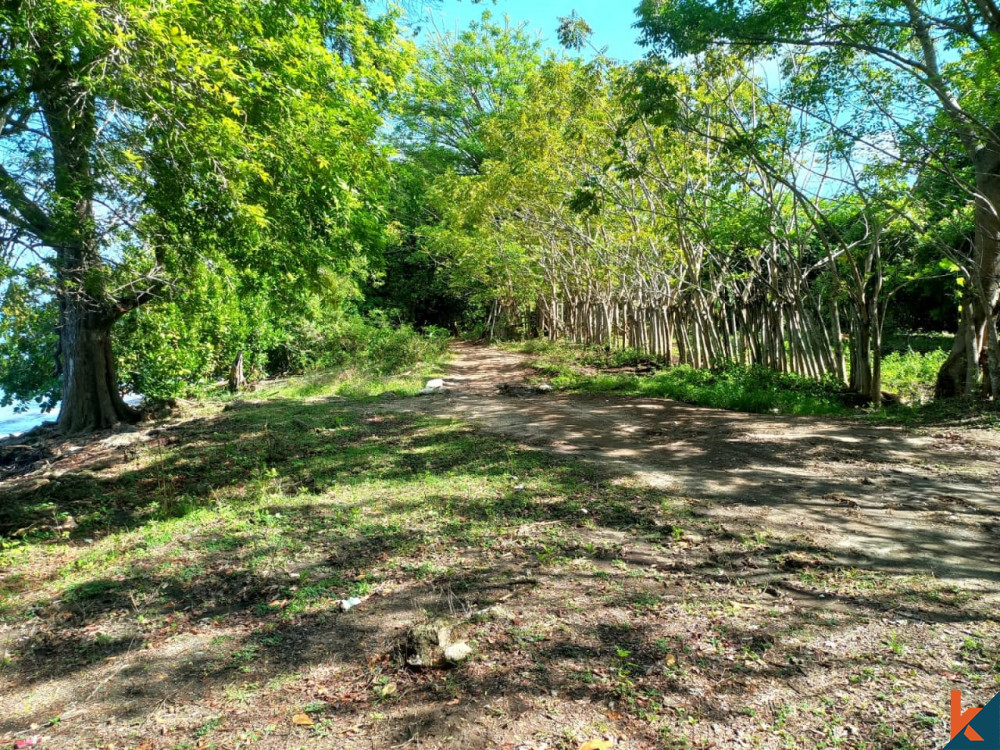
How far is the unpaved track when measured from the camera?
414 centimetres

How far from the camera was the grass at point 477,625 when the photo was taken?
8.29 feet

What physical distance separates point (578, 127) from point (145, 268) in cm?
962

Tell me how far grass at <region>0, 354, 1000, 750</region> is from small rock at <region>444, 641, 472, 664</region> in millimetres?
82

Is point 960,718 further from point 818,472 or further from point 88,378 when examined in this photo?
point 88,378

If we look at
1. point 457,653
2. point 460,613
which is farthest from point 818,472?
point 457,653

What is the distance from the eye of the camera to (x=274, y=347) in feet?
60.1

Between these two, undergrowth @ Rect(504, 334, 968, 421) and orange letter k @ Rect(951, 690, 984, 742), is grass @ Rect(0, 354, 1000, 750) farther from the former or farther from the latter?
undergrowth @ Rect(504, 334, 968, 421)

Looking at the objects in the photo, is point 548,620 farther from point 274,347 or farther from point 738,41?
point 274,347

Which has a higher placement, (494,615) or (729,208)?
(729,208)

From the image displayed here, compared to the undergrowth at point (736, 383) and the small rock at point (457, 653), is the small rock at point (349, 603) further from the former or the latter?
the undergrowth at point (736, 383)

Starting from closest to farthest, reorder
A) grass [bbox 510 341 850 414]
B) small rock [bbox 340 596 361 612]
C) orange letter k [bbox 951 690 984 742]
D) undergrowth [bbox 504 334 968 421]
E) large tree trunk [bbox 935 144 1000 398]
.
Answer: orange letter k [bbox 951 690 984 742], small rock [bbox 340 596 361 612], large tree trunk [bbox 935 144 1000 398], undergrowth [bbox 504 334 968 421], grass [bbox 510 341 850 414]

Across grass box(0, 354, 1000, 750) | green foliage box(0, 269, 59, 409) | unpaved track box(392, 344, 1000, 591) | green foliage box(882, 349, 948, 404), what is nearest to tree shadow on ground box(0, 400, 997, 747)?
grass box(0, 354, 1000, 750)

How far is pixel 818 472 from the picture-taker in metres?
5.96

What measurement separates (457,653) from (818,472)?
→ 469 cm
